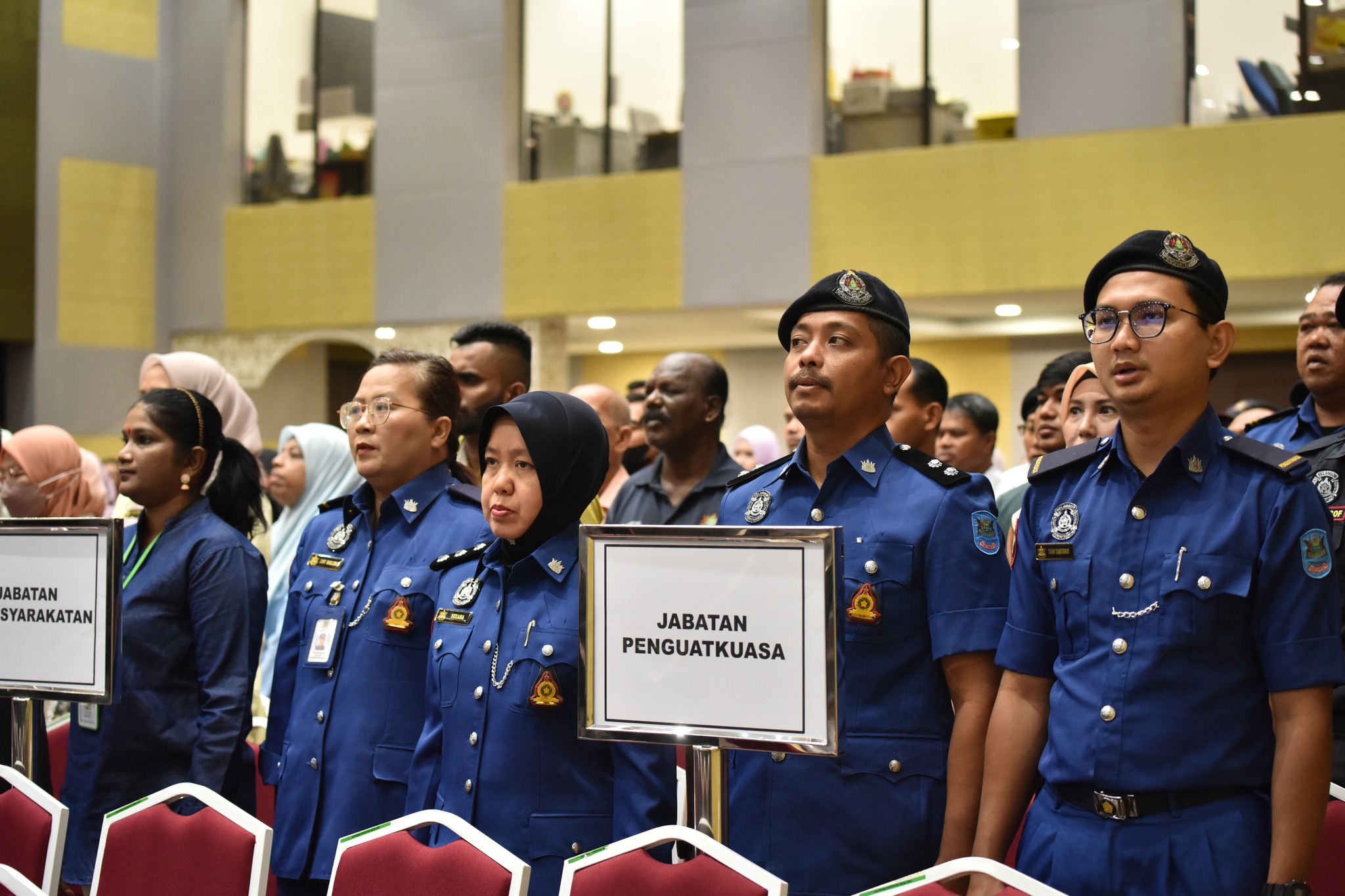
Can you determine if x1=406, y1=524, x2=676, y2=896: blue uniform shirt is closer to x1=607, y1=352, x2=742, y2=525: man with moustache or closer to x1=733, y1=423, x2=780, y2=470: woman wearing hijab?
x1=607, y1=352, x2=742, y2=525: man with moustache

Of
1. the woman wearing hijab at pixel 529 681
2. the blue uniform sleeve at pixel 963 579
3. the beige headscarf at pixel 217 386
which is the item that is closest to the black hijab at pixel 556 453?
the woman wearing hijab at pixel 529 681

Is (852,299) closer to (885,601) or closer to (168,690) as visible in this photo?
(885,601)

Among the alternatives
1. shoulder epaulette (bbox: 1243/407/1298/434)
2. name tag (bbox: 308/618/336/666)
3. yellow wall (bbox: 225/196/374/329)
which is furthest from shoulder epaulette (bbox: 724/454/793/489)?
yellow wall (bbox: 225/196/374/329)

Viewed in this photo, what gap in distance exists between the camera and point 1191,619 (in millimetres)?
1823

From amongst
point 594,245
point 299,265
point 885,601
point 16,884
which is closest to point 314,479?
point 16,884

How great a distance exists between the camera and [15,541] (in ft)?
9.00

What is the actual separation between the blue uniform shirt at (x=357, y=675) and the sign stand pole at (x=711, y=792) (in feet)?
2.80

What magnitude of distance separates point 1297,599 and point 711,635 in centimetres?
80

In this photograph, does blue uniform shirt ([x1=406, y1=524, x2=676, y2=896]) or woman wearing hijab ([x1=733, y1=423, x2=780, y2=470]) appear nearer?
blue uniform shirt ([x1=406, y1=524, x2=676, y2=896])

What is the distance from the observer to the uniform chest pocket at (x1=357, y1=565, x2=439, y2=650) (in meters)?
2.71

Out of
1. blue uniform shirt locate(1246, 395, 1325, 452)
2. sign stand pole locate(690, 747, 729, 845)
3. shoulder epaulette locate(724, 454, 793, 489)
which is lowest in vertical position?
sign stand pole locate(690, 747, 729, 845)

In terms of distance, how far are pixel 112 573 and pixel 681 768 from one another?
1.25 metres

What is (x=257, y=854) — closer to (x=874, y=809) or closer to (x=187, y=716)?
(x=187, y=716)

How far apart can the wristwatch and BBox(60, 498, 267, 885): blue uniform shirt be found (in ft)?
6.79
